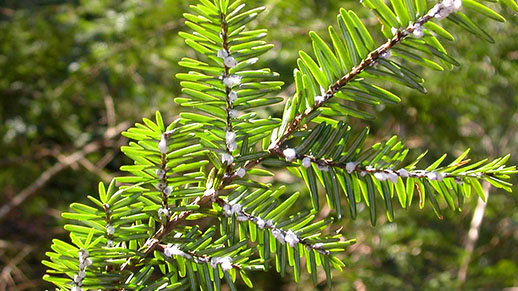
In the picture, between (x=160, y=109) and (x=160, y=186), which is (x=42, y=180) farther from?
(x=160, y=186)

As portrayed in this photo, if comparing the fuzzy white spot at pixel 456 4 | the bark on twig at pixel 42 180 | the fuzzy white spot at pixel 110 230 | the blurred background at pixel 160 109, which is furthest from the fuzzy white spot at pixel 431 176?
the bark on twig at pixel 42 180

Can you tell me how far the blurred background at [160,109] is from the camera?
1.15m

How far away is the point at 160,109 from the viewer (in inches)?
55.7

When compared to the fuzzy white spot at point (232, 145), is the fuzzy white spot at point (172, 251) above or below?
below

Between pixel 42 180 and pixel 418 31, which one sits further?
pixel 42 180

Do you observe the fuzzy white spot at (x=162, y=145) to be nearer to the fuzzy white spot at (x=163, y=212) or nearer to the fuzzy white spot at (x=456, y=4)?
the fuzzy white spot at (x=163, y=212)

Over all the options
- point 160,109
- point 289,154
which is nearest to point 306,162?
point 289,154

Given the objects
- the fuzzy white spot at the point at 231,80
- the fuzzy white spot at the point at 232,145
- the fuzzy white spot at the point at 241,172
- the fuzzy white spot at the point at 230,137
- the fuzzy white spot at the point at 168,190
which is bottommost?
the fuzzy white spot at the point at 241,172

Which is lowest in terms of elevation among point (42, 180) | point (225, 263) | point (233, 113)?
point (225, 263)

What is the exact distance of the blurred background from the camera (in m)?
1.15

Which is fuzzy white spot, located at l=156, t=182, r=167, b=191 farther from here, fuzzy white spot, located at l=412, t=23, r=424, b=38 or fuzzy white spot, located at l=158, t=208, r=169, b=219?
fuzzy white spot, located at l=412, t=23, r=424, b=38

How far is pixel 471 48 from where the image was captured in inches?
42.6

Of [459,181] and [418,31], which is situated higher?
[418,31]

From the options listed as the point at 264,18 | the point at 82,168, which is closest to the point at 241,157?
the point at 264,18
